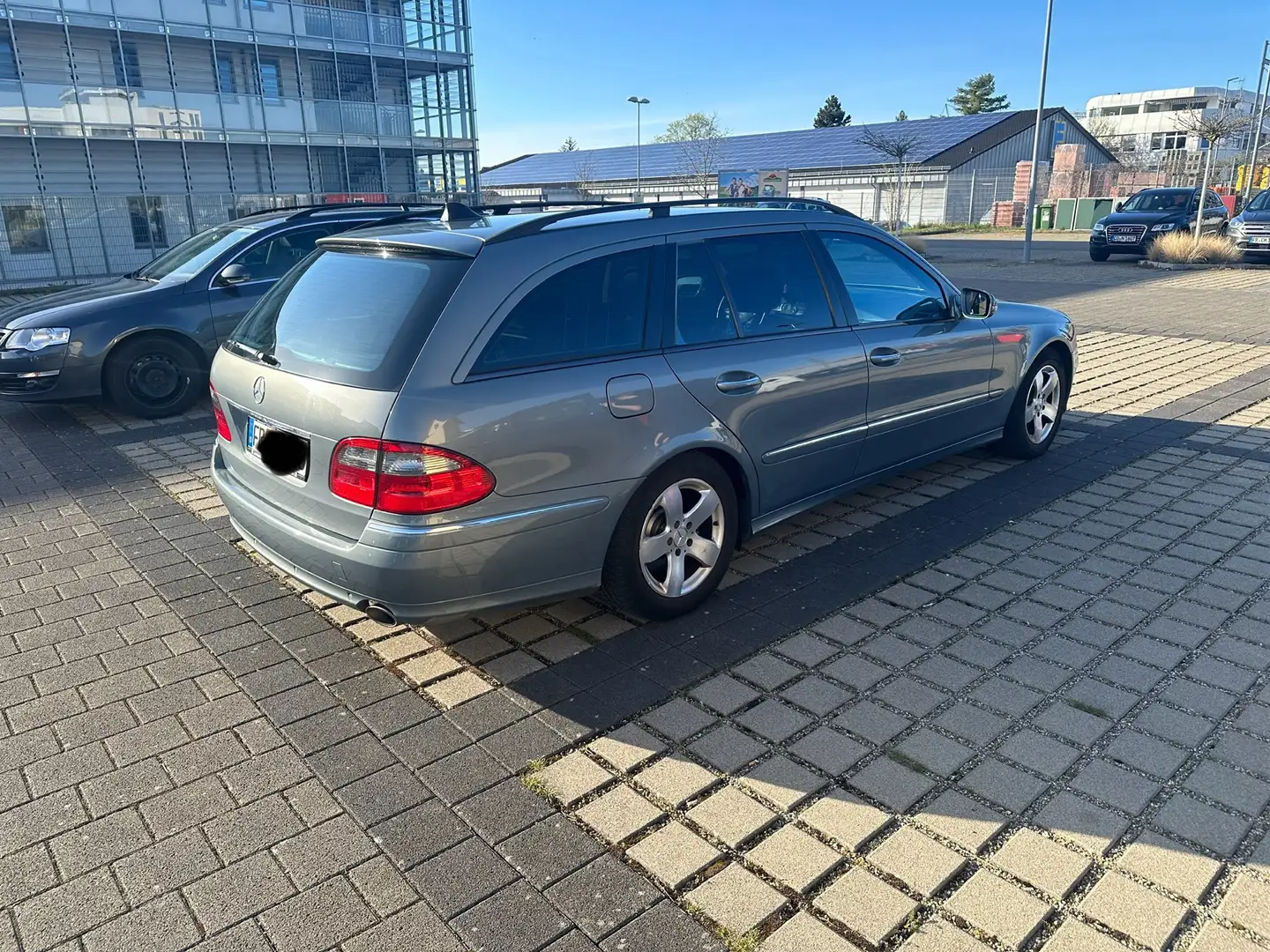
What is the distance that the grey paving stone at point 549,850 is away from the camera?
2580mm

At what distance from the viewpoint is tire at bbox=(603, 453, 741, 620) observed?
3.69 metres

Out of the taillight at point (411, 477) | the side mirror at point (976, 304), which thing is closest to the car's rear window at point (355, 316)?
the taillight at point (411, 477)

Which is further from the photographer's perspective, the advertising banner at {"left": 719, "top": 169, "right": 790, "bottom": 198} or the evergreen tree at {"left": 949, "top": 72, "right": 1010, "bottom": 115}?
the evergreen tree at {"left": 949, "top": 72, "right": 1010, "bottom": 115}

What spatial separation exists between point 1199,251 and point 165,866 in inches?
918

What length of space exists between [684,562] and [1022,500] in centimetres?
251

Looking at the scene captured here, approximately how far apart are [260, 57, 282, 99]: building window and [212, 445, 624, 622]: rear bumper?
30.4m

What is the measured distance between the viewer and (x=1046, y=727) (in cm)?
320

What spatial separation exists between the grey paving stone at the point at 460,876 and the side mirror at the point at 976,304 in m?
4.13

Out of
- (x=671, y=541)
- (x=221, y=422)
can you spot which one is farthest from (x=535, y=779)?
(x=221, y=422)

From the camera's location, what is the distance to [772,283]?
4348 millimetres

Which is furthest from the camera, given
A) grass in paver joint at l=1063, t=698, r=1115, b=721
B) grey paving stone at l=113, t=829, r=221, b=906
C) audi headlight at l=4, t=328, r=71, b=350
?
audi headlight at l=4, t=328, r=71, b=350

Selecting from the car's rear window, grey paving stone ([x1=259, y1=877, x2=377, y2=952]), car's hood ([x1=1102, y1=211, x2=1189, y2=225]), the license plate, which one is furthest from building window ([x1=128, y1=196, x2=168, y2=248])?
grey paving stone ([x1=259, y1=877, x2=377, y2=952])

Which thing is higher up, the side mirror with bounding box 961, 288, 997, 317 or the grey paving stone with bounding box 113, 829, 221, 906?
the side mirror with bounding box 961, 288, 997, 317

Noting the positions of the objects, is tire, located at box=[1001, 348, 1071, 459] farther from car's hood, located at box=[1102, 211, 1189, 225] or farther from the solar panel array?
the solar panel array
